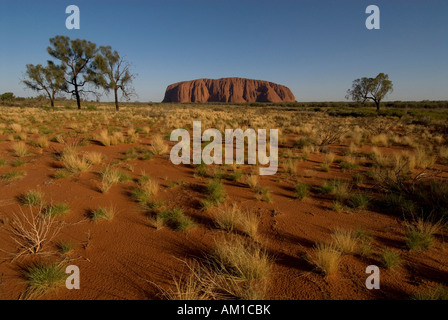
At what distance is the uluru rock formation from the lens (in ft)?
540

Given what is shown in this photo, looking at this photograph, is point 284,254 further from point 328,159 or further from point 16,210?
point 328,159

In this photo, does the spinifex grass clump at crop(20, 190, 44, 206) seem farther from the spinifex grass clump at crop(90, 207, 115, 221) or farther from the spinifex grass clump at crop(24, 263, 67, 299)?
the spinifex grass clump at crop(24, 263, 67, 299)

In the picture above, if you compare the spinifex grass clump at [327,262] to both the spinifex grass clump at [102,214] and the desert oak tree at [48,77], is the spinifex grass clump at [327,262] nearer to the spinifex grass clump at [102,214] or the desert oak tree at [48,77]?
the spinifex grass clump at [102,214]

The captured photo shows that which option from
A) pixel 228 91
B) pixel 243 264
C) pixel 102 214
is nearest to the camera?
pixel 243 264

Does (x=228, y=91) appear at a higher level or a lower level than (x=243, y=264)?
higher

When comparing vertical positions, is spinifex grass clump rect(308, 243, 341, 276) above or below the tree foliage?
below

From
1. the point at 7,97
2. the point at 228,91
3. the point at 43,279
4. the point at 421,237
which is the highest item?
the point at 228,91

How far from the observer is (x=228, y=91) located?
168 metres

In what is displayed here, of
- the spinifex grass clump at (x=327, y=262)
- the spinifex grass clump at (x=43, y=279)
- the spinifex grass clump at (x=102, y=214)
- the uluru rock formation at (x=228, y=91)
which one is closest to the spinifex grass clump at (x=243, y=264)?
the spinifex grass clump at (x=327, y=262)

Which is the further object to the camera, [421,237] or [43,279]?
[421,237]

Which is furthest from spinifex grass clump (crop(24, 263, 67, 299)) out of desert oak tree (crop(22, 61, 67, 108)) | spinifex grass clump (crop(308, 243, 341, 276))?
desert oak tree (crop(22, 61, 67, 108))

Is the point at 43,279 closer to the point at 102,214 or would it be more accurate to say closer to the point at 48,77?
the point at 102,214

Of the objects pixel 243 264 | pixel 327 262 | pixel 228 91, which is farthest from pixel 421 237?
pixel 228 91

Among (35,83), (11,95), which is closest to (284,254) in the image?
(35,83)
